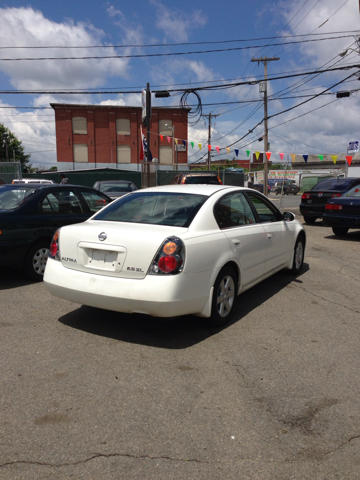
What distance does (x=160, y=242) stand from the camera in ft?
12.5

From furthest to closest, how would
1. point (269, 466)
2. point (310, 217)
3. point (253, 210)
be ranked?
point (310, 217) < point (253, 210) < point (269, 466)

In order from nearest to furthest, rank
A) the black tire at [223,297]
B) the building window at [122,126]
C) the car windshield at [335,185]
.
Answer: the black tire at [223,297], the car windshield at [335,185], the building window at [122,126]

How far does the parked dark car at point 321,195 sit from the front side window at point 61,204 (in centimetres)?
924

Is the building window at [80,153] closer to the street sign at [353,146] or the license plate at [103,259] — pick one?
the street sign at [353,146]

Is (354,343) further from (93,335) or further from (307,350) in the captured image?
(93,335)

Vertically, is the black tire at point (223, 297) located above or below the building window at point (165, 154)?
below

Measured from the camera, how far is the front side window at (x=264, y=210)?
5605 mm

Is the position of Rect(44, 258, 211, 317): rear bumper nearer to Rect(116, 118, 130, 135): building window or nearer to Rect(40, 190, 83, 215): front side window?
Rect(40, 190, 83, 215): front side window

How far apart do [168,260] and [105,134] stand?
47.3 m

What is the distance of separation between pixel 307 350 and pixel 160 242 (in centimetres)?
173

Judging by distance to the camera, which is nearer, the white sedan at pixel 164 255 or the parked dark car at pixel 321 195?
the white sedan at pixel 164 255

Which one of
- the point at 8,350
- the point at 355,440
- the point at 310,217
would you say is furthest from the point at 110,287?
the point at 310,217

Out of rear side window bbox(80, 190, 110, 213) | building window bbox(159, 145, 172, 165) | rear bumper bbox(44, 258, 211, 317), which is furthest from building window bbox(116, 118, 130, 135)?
rear bumper bbox(44, 258, 211, 317)

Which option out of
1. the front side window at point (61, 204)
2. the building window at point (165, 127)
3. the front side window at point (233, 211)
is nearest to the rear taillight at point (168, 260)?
the front side window at point (233, 211)
